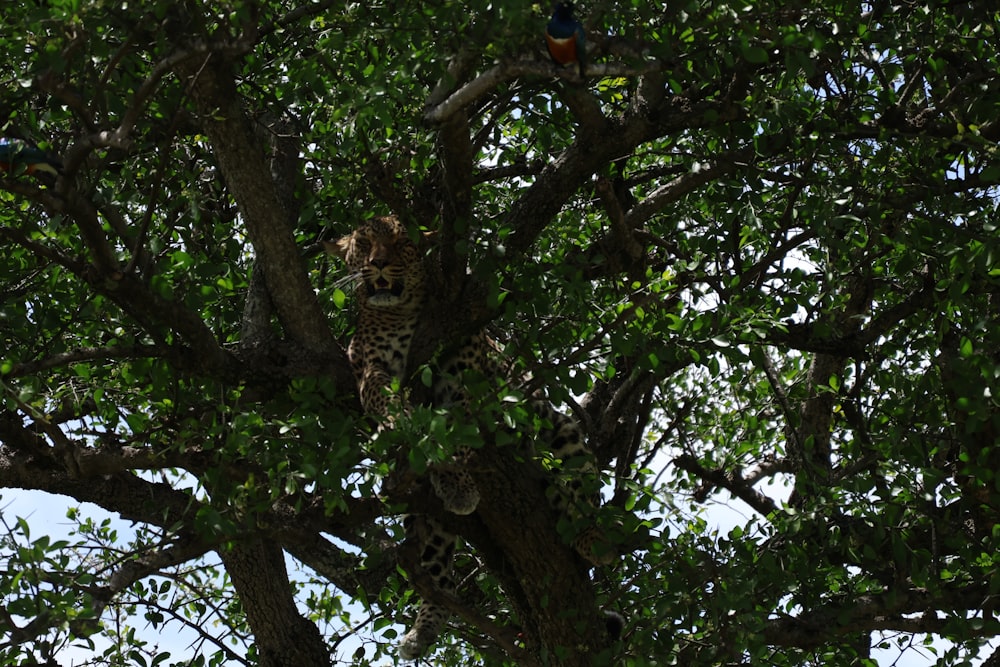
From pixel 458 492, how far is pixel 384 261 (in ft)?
5.36

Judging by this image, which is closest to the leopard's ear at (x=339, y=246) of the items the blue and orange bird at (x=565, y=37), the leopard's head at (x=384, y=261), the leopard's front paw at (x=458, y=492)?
the leopard's head at (x=384, y=261)

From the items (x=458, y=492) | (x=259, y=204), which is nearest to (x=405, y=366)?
(x=458, y=492)

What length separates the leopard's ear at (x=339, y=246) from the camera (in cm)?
740

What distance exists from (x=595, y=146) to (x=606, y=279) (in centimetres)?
104

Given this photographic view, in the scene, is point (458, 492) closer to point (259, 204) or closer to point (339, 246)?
point (259, 204)

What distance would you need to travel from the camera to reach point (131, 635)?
7566mm

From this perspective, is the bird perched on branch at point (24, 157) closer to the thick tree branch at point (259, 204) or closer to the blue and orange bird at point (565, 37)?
the thick tree branch at point (259, 204)

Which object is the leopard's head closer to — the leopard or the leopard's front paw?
the leopard

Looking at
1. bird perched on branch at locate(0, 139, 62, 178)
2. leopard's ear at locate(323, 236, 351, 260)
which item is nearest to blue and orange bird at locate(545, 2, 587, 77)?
bird perched on branch at locate(0, 139, 62, 178)

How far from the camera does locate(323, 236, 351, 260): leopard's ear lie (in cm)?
740

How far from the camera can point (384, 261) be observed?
24.3 feet

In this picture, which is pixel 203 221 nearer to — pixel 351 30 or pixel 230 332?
pixel 230 332

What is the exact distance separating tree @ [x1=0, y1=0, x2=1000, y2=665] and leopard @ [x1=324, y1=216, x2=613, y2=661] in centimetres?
14

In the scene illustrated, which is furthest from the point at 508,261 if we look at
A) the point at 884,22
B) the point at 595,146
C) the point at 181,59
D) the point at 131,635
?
the point at 131,635
